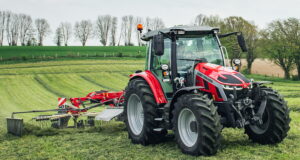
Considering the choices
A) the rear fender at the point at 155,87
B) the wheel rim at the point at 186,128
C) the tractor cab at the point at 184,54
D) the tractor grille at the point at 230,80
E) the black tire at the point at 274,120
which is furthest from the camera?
the rear fender at the point at 155,87

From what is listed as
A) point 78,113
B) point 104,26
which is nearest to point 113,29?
point 104,26

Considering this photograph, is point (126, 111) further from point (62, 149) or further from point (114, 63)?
point (114, 63)

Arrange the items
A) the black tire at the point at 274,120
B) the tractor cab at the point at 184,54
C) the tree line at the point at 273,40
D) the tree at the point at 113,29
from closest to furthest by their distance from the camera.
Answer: the black tire at the point at 274,120, the tractor cab at the point at 184,54, the tree line at the point at 273,40, the tree at the point at 113,29

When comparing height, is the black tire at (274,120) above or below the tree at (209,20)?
below

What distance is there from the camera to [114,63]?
41.8 m

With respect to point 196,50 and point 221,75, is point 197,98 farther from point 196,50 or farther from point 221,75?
point 196,50

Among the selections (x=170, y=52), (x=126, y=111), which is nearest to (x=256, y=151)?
(x=170, y=52)

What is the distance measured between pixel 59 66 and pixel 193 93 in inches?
1290

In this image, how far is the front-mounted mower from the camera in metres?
6.69

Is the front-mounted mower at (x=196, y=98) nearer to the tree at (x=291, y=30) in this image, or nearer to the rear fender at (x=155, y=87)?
the rear fender at (x=155, y=87)

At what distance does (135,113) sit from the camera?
878 centimetres

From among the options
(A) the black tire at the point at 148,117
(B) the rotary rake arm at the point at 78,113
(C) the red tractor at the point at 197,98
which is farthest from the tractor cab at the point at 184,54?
(B) the rotary rake arm at the point at 78,113

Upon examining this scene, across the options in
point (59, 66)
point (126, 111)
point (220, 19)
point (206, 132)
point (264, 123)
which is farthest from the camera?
point (220, 19)

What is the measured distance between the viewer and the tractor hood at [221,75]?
7.12 m
